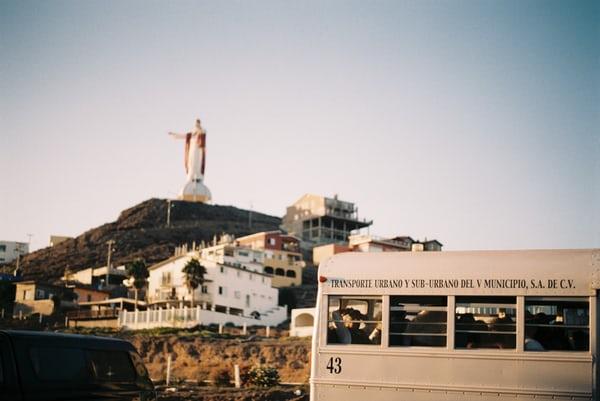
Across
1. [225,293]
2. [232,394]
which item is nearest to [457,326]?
[232,394]

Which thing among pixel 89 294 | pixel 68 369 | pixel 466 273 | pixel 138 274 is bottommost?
pixel 68 369

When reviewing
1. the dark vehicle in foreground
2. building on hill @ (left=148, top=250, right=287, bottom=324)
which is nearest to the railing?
building on hill @ (left=148, top=250, right=287, bottom=324)

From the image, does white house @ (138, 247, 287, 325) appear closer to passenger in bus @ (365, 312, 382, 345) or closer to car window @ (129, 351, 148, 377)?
passenger in bus @ (365, 312, 382, 345)

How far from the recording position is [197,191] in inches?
6019

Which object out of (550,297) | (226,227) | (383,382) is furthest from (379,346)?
(226,227)

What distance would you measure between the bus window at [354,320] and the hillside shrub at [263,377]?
65.0 ft

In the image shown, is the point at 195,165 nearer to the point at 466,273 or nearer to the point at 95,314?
the point at 95,314

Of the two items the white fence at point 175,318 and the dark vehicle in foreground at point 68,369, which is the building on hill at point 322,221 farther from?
the dark vehicle in foreground at point 68,369

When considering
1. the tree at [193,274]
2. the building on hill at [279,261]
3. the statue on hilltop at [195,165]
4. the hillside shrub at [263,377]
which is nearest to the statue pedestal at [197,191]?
the statue on hilltop at [195,165]

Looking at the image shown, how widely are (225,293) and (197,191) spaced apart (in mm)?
80189

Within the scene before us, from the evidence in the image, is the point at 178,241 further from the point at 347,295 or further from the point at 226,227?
the point at 347,295

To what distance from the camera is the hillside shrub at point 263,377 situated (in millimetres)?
33312

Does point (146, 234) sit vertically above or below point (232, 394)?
above

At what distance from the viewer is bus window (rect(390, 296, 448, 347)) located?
44.6ft
